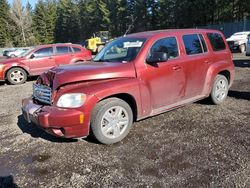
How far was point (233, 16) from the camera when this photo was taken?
48.3 meters

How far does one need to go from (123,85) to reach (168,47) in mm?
1415

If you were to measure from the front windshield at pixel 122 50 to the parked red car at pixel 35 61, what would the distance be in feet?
24.7

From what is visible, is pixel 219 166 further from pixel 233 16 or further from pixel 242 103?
pixel 233 16

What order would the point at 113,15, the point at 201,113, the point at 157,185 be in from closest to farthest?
the point at 157,185
the point at 201,113
the point at 113,15

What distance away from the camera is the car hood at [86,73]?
494 cm

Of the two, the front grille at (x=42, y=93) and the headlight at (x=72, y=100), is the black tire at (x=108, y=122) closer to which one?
the headlight at (x=72, y=100)

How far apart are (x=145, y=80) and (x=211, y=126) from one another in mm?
1473

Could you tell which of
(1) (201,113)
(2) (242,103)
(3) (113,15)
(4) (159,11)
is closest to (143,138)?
(1) (201,113)

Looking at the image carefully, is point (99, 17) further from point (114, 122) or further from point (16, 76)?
point (114, 122)

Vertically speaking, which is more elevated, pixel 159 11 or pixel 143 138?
pixel 159 11

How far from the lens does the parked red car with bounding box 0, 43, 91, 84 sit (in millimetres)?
12906

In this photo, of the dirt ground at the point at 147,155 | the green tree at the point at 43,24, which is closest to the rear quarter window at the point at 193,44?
the dirt ground at the point at 147,155

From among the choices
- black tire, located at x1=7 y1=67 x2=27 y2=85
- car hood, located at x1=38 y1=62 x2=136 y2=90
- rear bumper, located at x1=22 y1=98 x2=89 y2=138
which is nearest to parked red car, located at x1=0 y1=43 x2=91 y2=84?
black tire, located at x1=7 y1=67 x2=27 y2=85

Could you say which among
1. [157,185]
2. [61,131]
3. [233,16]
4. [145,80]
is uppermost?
[233,16]
